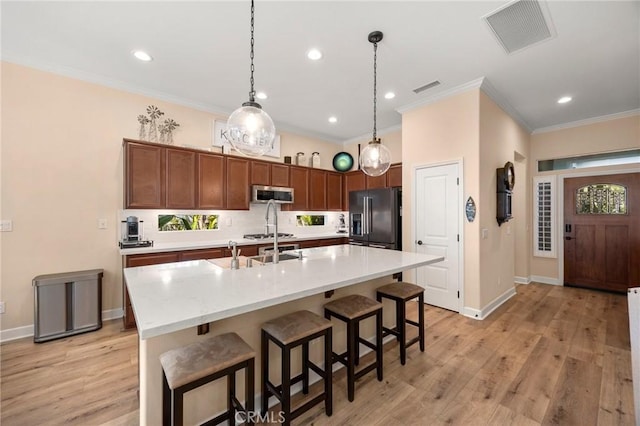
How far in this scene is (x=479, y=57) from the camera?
9.21 feet

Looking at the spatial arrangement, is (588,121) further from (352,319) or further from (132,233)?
(132,233)

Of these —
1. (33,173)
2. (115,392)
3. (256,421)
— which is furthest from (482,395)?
(33,173)

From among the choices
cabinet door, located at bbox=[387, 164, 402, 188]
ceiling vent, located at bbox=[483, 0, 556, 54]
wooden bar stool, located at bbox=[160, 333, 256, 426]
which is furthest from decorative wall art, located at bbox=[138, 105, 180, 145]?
ceiling vent, located at bbox=[483, 0, 556, 54]

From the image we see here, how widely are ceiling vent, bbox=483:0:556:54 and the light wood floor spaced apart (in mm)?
3040

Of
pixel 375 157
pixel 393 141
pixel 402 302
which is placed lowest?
pixel 402 302

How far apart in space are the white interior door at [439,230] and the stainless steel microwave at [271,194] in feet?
7.21

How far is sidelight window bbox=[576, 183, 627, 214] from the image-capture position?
14.0 ft

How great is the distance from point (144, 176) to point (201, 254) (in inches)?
48.4

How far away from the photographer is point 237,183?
422 cm

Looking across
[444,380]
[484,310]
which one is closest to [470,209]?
[484,310]

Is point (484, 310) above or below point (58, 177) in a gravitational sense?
below

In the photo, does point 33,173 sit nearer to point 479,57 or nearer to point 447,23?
point 447,23

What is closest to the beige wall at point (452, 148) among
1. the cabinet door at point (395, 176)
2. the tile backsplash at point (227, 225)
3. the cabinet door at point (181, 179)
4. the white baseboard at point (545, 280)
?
the cabinet door at point (395, 176)

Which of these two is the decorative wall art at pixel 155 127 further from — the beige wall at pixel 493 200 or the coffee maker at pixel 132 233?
the beige wall at pixel 493 200
